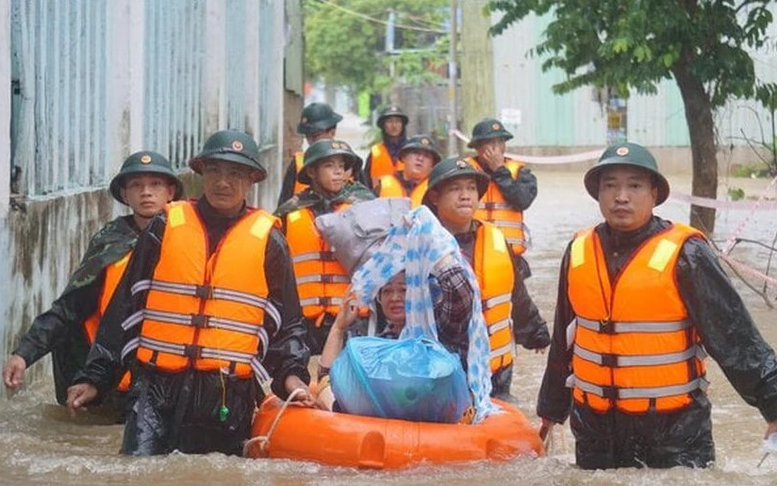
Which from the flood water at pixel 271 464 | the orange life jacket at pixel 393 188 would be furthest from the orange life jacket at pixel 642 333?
the orange life jacket at pixel 393 188

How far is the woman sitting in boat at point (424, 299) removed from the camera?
6281 mm

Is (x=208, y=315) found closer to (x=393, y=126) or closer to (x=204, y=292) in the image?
(x=204, y=292)

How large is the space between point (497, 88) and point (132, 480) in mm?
29926

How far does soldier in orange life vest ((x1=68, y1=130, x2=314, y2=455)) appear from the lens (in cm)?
589

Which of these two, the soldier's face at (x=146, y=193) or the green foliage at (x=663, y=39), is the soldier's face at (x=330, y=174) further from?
the green foliage at (x=663, y=39)

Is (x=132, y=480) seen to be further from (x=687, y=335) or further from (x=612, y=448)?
(x=687, y=335)

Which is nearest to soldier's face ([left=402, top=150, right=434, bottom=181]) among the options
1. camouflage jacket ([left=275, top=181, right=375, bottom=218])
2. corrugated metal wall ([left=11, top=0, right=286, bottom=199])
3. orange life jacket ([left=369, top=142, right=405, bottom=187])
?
orange life jacket ([left=369, top=142, right=405, bottom=187])

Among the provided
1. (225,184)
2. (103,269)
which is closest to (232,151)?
(225,184)

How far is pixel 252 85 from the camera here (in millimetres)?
17547

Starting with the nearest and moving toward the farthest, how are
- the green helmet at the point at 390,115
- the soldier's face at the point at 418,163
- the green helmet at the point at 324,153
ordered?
1. the green helmet at the point at 324,153
2. the soldier's face at the point at 418,163
3. the green helmet at the point at 390,115

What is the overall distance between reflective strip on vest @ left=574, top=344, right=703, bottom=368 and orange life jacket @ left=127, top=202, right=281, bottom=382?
1.41 m

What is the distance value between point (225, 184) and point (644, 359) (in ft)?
5.98

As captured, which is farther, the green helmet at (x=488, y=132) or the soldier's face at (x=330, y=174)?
the green helmet at (x=488, y=132)

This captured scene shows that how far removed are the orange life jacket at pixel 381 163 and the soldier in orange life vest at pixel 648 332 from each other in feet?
24.7
